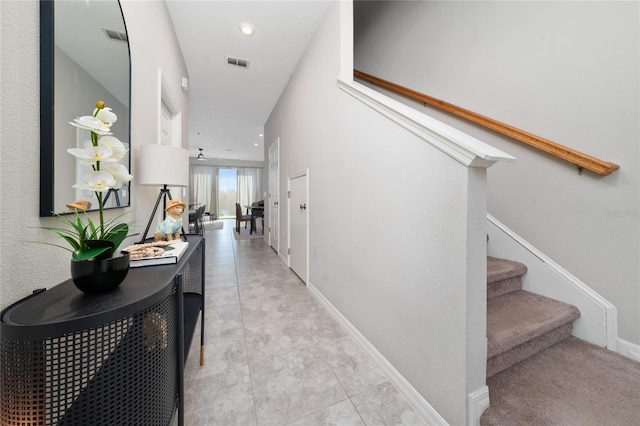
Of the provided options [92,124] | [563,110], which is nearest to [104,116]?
[92,124]

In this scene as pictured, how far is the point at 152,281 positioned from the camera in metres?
0.78

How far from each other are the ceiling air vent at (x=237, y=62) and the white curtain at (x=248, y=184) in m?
7.53

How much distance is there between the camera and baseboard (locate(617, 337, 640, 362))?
1234 millimetres

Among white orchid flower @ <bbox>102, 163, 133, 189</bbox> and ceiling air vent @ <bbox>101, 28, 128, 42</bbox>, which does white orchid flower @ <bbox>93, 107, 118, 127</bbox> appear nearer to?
white orchid flower @ <bbox>102, 163, 133, 189</bbox>

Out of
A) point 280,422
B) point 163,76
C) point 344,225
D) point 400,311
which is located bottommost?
point 280,422

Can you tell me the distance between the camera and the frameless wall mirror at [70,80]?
2.38 feet

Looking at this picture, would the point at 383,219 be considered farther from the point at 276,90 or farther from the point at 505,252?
the point at 276,90

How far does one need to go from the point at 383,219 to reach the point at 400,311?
0.54 m

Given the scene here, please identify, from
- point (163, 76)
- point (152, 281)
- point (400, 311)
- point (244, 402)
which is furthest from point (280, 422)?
point (163, 76)

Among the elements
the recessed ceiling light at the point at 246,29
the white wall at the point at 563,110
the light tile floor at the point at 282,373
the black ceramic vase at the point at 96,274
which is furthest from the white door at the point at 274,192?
the black ceramic vase at the point at 96,274

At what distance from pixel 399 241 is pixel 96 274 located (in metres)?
1.28

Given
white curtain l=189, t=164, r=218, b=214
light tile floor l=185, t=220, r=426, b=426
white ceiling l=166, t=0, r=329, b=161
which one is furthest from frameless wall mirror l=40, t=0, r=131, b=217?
white curtain l=189, t=164, r=218, b=214

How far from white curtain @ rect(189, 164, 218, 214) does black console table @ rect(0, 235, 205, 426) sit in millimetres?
9701

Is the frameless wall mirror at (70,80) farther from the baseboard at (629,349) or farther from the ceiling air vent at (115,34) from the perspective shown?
the baseboard at (629,349)
